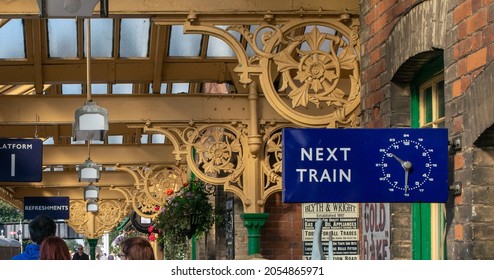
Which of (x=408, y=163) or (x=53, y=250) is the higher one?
(x=408, y=163)

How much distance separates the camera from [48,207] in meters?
31.5

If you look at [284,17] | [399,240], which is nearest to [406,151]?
[399,240]

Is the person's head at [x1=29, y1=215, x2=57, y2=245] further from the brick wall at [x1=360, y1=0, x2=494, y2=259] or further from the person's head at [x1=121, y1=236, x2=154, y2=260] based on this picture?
the brick wall at [x1=360, y1=0, x2=494, y2=259]

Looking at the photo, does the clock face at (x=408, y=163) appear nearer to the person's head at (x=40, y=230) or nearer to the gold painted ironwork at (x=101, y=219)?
the person's head at (x=40, y=230)

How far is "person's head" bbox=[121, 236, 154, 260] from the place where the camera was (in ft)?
22.7

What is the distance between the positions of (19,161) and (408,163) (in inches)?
337

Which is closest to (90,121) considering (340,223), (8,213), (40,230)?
(340,223)

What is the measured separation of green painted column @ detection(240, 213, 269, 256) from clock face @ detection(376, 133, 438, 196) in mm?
9931

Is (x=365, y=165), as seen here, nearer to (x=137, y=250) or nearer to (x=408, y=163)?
(x=408, y=163)

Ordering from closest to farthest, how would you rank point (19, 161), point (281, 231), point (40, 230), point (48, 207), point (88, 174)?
1. point (40, 230)
2. point (19, 161)
3. point (281, 231)
4. point (88, 174)
5. point (48, 207)

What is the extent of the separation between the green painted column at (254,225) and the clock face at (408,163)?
391 inches

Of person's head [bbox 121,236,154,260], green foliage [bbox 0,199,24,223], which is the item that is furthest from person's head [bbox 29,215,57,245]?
green foliage [bbox 0,199,24,223]

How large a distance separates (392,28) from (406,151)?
7.10ft

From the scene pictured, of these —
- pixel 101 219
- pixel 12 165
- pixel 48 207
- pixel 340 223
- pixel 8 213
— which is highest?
pixel 8 213
